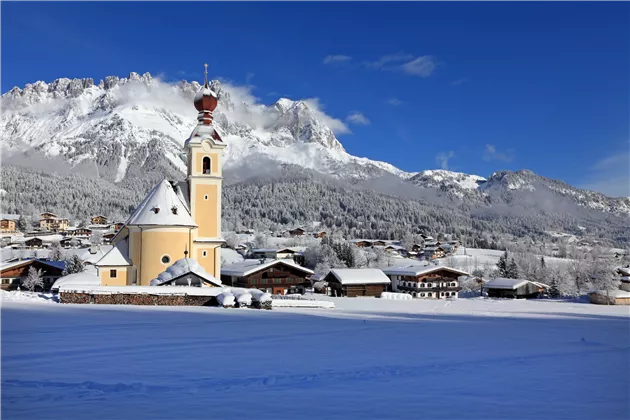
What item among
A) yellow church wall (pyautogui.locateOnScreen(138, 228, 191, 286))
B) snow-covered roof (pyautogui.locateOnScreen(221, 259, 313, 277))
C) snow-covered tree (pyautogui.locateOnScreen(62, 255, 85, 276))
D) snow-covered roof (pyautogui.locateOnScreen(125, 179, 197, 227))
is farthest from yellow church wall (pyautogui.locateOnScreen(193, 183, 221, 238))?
snow-covered tree (pyautogui.locateOnScreen(62, 255, 85, 276))

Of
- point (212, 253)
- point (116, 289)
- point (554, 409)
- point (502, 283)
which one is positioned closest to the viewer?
point (554, 409)

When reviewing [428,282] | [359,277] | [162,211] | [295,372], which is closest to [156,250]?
[162,211]

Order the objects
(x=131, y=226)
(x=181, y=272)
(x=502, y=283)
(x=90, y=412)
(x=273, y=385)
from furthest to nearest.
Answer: (x=502, y=283), (x=131, y=226), (x=181, y=272), (x=273, y=385), (x=90, y=412)

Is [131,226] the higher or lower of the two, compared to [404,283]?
higher

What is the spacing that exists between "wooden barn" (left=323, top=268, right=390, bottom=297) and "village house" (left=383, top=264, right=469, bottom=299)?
698 centimetres

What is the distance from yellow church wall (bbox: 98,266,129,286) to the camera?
32.2 meters

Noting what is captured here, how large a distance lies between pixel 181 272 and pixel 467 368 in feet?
67.6

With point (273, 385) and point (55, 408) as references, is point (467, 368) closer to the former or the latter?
point (273, 385)

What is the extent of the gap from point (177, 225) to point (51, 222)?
123m

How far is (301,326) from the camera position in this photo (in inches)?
693

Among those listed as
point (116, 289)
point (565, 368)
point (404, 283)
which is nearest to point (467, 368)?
point (565, 368)

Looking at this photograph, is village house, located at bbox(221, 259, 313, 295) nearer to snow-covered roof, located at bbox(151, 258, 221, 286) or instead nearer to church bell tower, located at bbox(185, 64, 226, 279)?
church bell tower, located at bbox(185, 64, 226, 279)

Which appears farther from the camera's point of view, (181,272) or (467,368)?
(181,272)

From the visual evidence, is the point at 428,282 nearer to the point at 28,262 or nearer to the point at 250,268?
the point at 250,268
